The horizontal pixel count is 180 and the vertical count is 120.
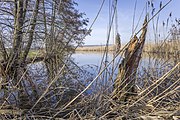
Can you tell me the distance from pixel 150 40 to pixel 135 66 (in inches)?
26.8

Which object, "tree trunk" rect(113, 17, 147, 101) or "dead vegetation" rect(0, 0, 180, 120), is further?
"tree trunk" rect(113, 17, 147, 101)

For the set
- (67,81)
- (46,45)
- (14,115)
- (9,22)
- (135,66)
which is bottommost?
(14,115)

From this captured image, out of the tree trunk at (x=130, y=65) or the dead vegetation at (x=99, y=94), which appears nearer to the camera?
the dead vegetation at (x=99, y=94)

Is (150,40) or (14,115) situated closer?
(14,115)

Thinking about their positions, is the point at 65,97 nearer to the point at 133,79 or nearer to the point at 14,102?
the point at 14,102

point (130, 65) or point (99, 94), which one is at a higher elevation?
point (130, 65)

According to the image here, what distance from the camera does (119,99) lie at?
166 centimetres

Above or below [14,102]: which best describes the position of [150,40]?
above

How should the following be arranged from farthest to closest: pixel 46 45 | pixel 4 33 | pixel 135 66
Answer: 1. pixel 4 33
2. pixel 46 45
3. pixel 135 66

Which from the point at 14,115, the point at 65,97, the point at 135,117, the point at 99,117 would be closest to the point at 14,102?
the point at 14,115

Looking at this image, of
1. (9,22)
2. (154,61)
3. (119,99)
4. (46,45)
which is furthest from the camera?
(9,22)

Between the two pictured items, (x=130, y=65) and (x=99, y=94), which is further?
(x=130, y=65)

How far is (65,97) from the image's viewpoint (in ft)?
5.90

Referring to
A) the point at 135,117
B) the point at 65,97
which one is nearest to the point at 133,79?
the point at 135,117
